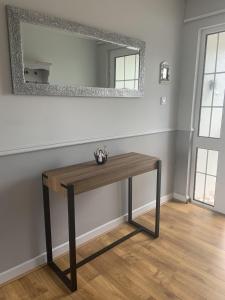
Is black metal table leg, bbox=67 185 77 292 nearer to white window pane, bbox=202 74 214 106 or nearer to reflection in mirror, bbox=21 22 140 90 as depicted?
reflection in mirror, bbox=21 22 140 90

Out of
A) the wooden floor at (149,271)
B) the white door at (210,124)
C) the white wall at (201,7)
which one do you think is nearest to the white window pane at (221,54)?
the white door at (210,124)

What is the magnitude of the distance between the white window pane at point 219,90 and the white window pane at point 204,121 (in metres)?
0.14

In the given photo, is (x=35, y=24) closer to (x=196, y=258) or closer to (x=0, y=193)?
(x=0, y=193)

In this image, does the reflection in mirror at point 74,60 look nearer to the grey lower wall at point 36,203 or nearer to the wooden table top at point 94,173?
the grey lower wall at point 36,203

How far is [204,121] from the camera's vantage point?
2867 mm

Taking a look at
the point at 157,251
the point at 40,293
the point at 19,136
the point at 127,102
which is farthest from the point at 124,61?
the point at 40,293

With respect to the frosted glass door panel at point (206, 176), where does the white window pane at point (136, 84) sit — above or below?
above

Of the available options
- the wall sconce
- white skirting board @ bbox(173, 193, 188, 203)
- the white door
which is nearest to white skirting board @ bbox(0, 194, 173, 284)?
white skirting board @ bbox(173, 193, 188, 203)

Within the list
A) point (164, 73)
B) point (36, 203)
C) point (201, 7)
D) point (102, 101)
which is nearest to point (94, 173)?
point (36, 203)

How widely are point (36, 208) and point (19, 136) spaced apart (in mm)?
597

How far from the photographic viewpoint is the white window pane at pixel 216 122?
270 cm

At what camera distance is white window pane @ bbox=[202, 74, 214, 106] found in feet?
9.00

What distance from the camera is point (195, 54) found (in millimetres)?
2754

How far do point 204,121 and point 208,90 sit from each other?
37 centimetres
